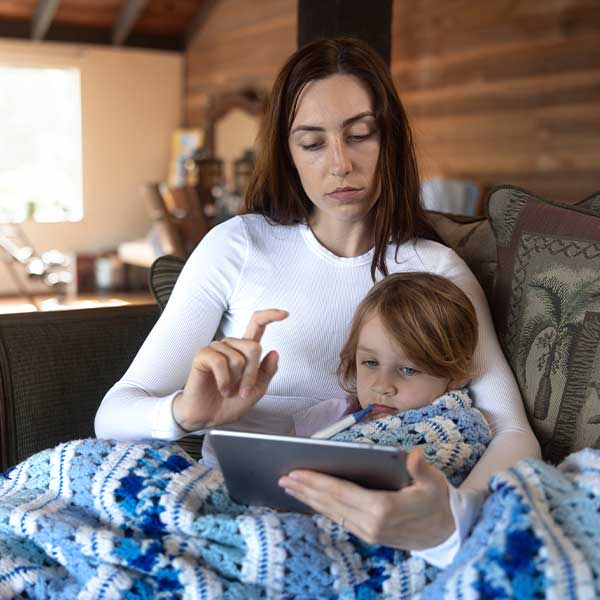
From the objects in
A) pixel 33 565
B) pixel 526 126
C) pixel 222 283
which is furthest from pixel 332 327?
pixel 526 126

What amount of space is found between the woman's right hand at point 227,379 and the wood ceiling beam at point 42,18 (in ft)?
20.0

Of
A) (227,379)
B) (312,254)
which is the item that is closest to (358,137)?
(312,254)

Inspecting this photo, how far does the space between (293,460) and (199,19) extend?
698cm

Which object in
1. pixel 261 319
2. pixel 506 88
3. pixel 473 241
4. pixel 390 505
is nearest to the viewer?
pixel 390 505

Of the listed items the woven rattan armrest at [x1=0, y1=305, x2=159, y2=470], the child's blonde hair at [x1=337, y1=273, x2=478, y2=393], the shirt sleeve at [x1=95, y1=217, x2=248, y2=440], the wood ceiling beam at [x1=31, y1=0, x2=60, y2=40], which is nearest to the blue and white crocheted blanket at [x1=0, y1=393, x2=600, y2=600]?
the shirt sleeve at [x1=95, y1=217, x2=248, y2=440]

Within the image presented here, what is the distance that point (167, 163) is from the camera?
25.1ft

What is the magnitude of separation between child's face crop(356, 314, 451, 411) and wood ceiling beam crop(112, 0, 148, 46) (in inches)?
241

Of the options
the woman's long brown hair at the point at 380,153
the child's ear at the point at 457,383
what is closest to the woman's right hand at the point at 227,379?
the child's ear at the point at 457,383

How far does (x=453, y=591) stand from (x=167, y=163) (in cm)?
705

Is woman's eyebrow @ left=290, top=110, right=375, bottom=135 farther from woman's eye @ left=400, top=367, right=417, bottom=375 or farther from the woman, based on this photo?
woman's eye @ left=400, top=367, right=417, bottom=375

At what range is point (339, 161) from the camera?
1429 mm

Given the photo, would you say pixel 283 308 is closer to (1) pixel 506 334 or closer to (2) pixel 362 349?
(2) pixel 362 349

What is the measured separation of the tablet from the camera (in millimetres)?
908

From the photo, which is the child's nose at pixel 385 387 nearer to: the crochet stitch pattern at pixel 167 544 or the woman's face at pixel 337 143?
the crochet stitch pattern at pixel 167 544
